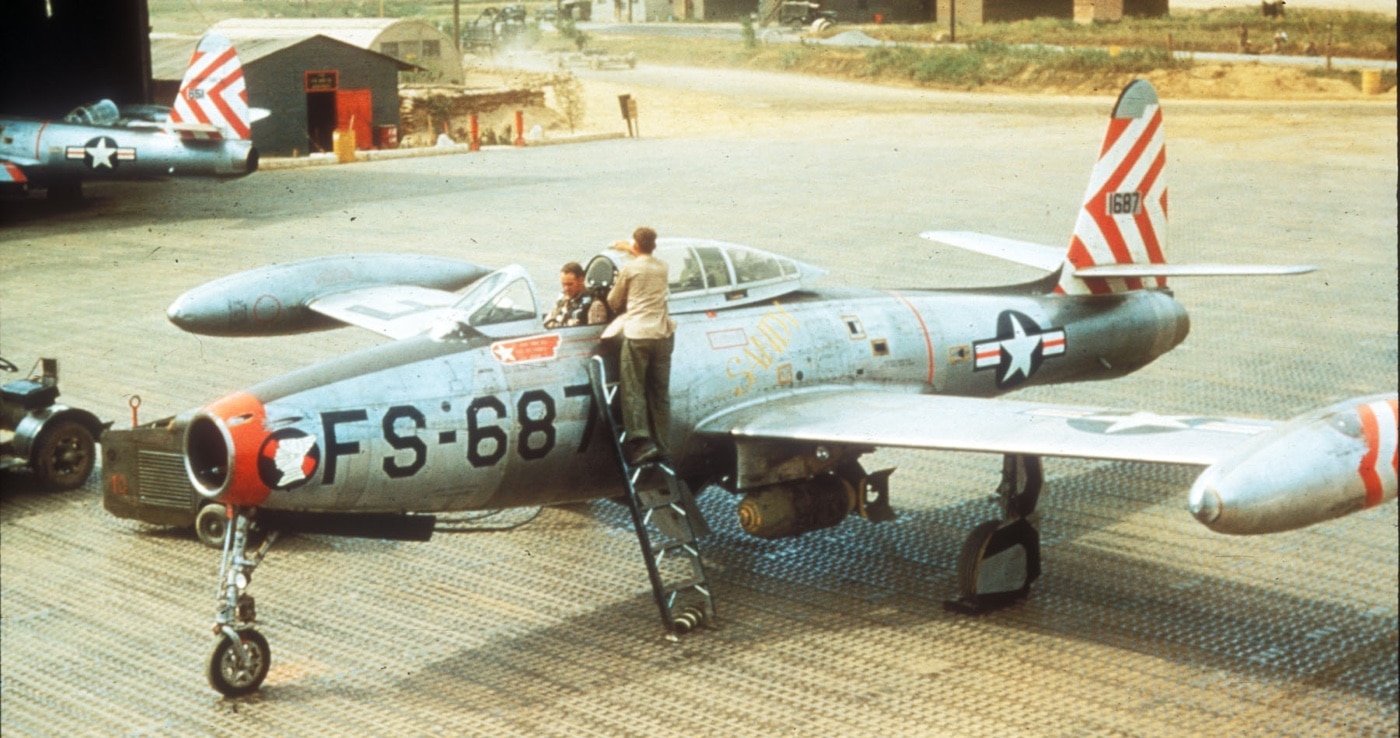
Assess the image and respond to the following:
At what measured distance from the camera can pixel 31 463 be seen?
39.4 feet

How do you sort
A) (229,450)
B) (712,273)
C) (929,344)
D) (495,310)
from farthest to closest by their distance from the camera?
(929,344)
(712,273)
(495,310)
(229,450)

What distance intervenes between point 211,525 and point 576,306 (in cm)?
337

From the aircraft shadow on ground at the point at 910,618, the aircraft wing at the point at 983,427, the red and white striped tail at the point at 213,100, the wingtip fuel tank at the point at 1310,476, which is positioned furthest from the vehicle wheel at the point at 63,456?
the red and white striped tail at the point at 213,100

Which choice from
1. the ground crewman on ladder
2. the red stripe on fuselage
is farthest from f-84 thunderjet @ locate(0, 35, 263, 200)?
the ground crewman on ladder

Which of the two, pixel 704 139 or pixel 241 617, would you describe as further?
pixel 704 139

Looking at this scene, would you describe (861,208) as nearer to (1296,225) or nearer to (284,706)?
(1296,225)

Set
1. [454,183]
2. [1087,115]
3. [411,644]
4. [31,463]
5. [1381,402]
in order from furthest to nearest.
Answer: [1087,115]
[454,183]
[31,463]
[411,644]
[1381,402]

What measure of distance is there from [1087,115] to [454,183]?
17.2 meters

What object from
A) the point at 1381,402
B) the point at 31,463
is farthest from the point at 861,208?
the point at 1381,402

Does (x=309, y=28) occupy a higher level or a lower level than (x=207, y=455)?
higher

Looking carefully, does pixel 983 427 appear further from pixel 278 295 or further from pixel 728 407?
pixel 278 295

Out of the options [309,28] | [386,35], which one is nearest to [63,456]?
[309,28]

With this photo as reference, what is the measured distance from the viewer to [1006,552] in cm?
983

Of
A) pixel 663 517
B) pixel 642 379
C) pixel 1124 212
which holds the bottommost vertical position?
pixel 663 517
